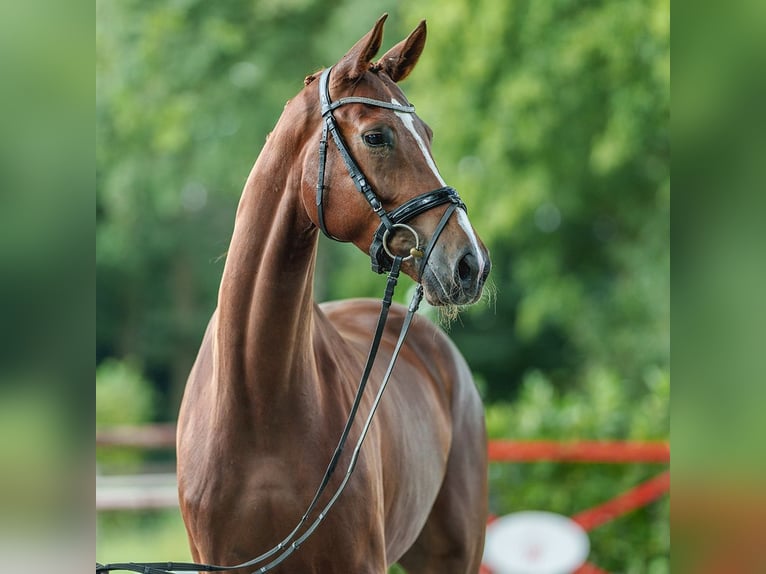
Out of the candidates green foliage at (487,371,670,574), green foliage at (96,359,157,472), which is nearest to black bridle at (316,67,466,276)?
green foliage at (487,371,670,574)

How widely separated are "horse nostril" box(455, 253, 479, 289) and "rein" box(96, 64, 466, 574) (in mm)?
88

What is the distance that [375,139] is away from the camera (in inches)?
98.4

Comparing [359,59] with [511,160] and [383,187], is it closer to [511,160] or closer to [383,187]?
[383,187]

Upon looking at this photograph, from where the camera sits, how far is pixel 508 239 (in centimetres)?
1282

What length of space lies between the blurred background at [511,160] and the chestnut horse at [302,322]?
5.05 m

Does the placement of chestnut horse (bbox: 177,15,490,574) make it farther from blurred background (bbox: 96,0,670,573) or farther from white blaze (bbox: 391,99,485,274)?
blurred background (bbox: 96,0,670,573)

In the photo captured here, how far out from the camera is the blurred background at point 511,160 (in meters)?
8.39

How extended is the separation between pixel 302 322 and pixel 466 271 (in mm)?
597

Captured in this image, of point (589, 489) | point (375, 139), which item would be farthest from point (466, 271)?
point (589, 489)

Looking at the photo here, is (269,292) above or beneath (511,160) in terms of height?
beneath

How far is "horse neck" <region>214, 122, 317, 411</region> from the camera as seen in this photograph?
8.76 ft

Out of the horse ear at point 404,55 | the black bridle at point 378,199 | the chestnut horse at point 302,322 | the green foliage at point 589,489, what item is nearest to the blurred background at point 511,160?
the green foliage at point 589,489
